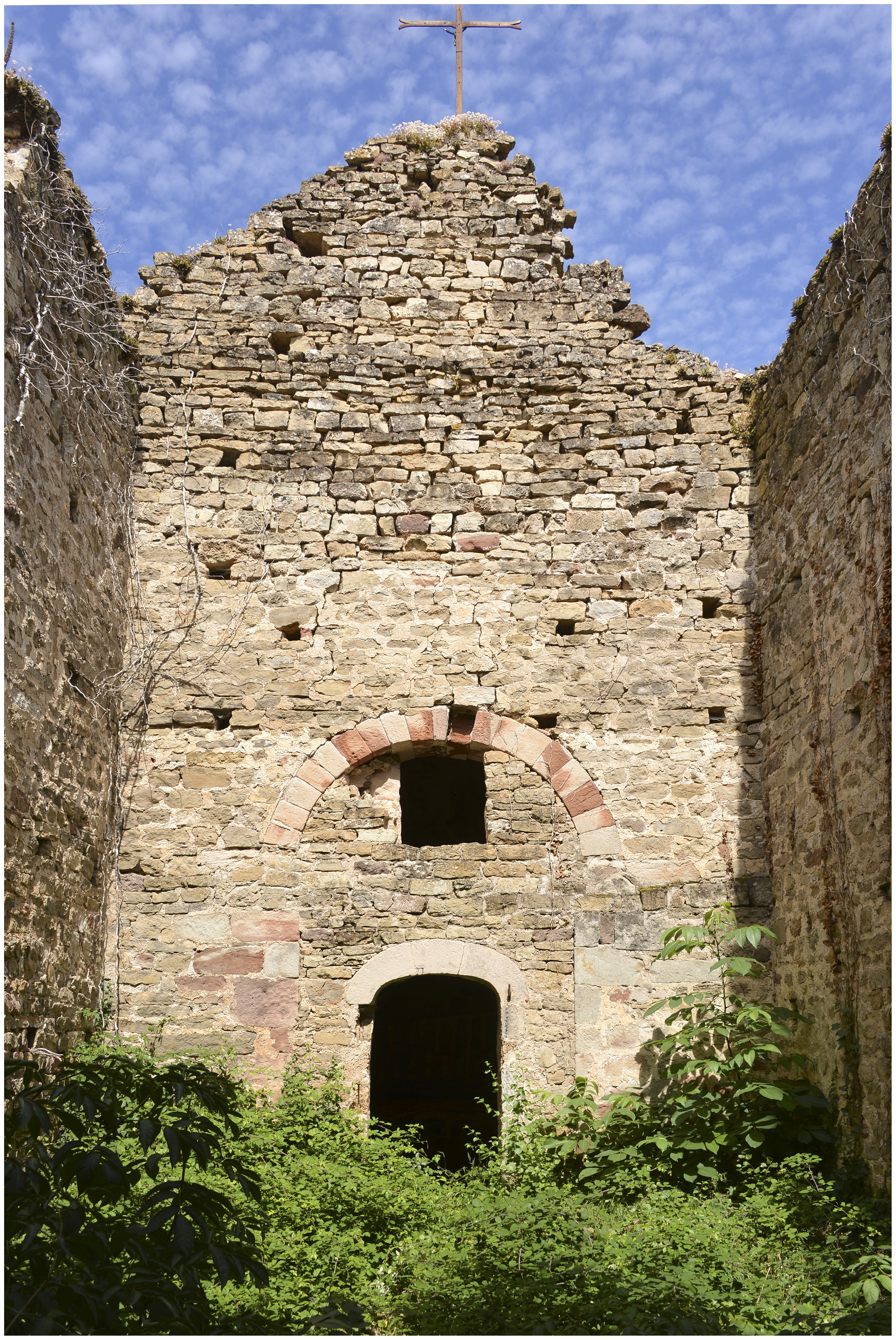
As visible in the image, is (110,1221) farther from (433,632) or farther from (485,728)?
(433,632)

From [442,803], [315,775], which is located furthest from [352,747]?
[442,803]

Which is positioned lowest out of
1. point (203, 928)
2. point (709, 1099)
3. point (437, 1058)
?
point (437, 1058)

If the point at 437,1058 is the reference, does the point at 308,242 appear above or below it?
above

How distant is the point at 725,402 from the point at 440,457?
2199 mm

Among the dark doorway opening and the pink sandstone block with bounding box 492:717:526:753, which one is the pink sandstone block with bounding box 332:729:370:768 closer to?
the pink sandstone block with bounding box 492:717:526:753

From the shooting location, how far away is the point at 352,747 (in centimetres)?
712

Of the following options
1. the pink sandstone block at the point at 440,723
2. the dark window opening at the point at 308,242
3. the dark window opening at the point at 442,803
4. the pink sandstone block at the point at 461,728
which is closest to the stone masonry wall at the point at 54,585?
the dark window opening at the point at 308,242

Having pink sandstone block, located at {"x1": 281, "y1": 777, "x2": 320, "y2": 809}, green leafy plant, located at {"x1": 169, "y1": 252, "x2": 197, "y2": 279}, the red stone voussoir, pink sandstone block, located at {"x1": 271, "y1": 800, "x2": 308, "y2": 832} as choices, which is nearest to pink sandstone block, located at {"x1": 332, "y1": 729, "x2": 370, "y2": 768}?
the red stone voussoir

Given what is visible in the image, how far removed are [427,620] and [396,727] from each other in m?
0.81

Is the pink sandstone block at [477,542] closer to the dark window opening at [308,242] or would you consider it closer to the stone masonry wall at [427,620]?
the stone masonry wall at [427,620]

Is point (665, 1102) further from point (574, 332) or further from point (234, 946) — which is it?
point (574, 332)

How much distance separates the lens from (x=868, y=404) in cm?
579

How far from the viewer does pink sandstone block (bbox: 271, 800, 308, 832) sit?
6977 millimetres

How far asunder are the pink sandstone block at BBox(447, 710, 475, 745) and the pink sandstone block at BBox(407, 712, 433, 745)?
0.13 metres
